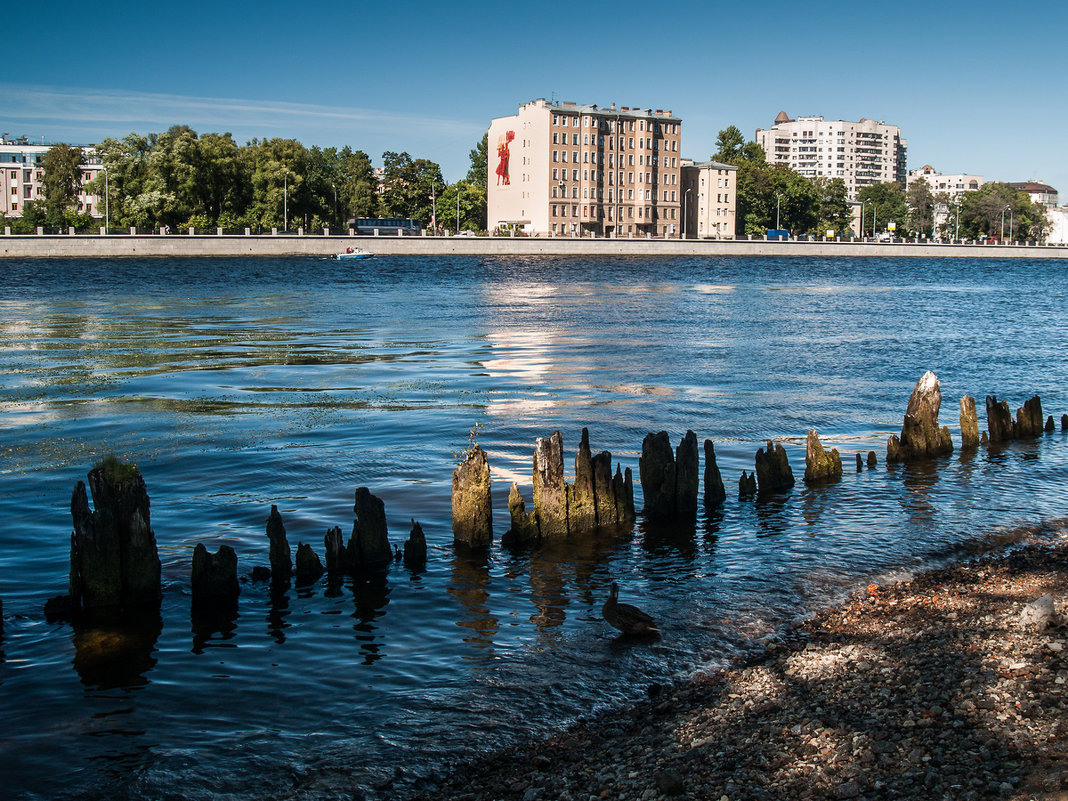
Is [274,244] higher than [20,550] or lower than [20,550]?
higher

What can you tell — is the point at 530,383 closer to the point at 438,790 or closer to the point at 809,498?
the point at 809,498

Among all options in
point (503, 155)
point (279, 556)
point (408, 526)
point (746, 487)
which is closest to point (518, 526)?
point (408, 526)

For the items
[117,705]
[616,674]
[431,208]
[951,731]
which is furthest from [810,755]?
[431,208]

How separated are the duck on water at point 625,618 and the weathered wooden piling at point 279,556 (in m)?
4.02

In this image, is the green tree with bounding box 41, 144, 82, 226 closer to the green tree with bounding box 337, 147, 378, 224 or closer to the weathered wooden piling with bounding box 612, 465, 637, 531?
the green tree with bounding box 337, 147, 378, 224

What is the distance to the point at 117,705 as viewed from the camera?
30.4 feet

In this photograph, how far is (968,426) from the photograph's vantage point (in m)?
19.7

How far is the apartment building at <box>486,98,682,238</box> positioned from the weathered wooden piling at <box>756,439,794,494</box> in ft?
516

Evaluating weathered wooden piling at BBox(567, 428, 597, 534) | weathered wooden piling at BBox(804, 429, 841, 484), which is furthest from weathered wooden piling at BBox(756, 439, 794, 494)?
weathered wooden piling at BBox(567, 428, 597, 534)

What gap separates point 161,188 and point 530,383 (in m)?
123

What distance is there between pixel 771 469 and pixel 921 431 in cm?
413

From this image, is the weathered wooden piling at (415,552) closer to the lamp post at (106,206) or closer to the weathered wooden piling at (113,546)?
the weathered wooden piling at (113,546)

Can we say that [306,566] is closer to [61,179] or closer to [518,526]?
[518,526]

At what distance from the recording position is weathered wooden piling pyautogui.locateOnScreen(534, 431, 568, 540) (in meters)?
13.1
